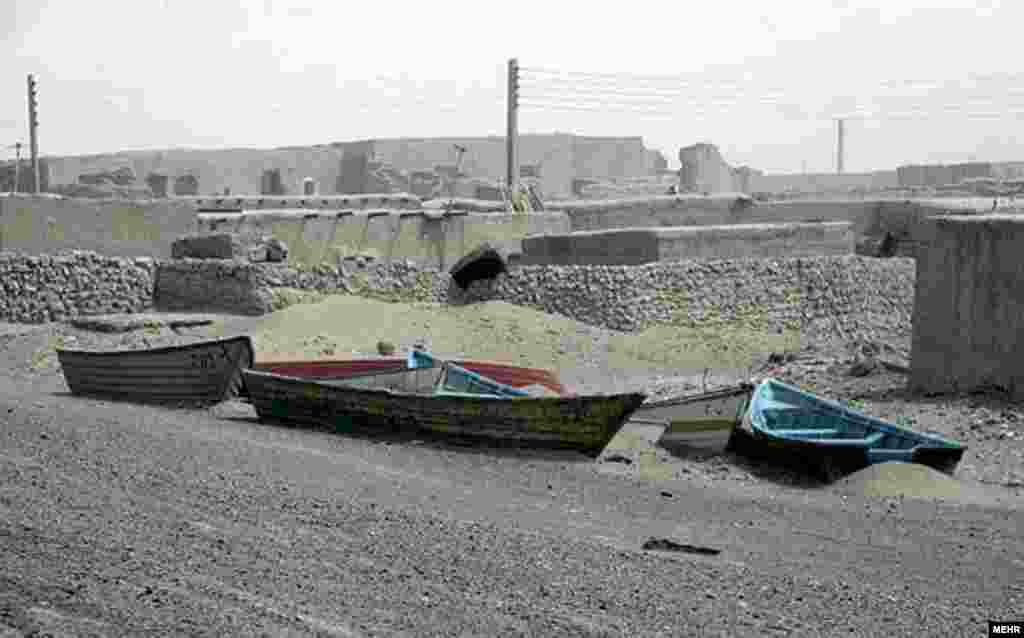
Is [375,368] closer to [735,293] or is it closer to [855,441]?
[855,441]

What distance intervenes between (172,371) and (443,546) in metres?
8.48

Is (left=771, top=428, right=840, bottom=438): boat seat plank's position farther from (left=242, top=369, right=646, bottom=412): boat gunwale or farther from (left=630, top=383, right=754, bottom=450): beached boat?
(left=242, top=369, right=646, bottom=412): boat gunwale

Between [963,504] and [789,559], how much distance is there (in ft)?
10.6

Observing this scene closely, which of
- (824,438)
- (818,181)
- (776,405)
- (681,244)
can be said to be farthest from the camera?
(818,181)

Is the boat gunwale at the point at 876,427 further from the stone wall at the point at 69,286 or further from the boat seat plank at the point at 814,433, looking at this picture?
the stone wall at the point at 69,286

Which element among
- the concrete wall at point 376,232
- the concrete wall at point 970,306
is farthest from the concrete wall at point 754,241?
the concrete wall at point 970,306

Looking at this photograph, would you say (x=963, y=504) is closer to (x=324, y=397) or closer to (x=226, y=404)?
(x=324, y=397)

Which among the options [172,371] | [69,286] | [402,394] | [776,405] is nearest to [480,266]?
[69,286]

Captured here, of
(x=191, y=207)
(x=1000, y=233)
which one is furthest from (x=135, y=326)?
(x=1000, y=233)

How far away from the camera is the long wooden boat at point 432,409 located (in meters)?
14.4

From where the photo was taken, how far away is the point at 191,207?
24.6 m

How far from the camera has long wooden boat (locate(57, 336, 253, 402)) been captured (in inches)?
677

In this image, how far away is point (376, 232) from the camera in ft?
83.3

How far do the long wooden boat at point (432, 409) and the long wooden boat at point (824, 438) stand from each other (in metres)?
1.26
